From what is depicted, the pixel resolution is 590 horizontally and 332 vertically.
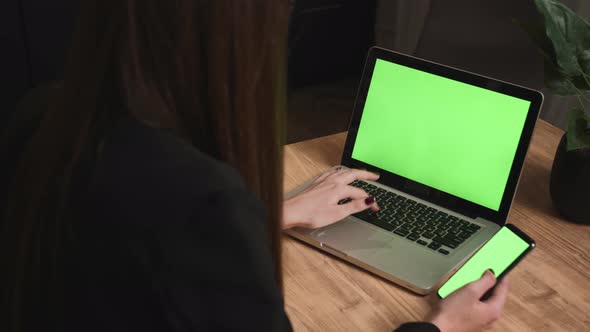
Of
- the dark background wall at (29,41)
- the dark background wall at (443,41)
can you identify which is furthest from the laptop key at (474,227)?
the dark background wall at (29,41)

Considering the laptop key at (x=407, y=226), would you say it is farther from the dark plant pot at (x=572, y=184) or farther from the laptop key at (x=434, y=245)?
the dark plant pot at (x=572, y=184)

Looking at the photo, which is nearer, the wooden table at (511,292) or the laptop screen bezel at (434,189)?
the wooden table at (511,292)

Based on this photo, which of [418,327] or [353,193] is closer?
[418,327]

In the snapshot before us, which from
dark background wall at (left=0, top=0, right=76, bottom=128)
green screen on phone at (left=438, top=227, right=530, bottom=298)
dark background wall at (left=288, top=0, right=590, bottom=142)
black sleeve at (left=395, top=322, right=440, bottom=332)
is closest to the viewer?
black sleeve at (left=395, top=322, right=440, bottom=332)

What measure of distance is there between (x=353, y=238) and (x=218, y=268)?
493mm

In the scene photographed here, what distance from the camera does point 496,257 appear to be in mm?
1026

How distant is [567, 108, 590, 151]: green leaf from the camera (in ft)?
3.68

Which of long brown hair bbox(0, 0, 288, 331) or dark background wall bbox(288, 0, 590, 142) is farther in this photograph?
dark background wall bbox(288, 0, 590, 142)

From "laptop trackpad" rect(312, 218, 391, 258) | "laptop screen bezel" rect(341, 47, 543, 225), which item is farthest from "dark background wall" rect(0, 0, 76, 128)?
"laptop trackpad" rect(312, 218, 391, 258)

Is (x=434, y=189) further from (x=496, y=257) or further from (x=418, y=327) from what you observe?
(x=418, y=327)

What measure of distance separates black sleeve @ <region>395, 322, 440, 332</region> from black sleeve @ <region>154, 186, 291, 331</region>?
0.89ft

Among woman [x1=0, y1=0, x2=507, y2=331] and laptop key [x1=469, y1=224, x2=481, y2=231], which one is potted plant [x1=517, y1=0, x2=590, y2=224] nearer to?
laptop key [x1=469, y1=224, x2=481, y2=231]

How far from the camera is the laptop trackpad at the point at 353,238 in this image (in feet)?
3.58

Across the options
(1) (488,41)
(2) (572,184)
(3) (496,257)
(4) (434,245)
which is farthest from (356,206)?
(1) (488,41)
